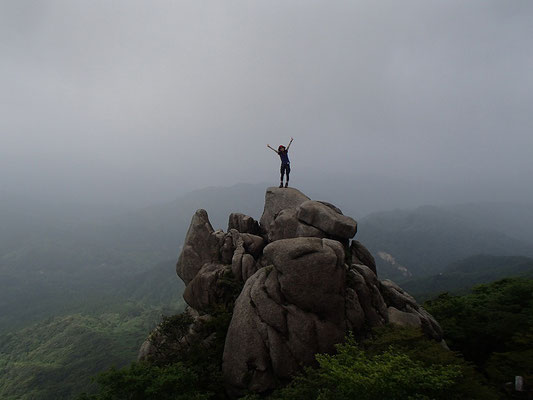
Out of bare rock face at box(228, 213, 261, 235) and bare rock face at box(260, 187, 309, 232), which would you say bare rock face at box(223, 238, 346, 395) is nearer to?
bare rock face at box(260, 187, 309, 232)

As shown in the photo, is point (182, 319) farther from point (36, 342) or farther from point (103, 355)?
point (36, 342)

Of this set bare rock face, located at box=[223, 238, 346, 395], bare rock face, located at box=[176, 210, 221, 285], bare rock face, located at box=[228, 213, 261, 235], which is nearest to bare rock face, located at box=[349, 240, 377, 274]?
bare rock face, located at box=[223, 238, 346, 395]

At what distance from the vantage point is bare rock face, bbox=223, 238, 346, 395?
59.8 feet

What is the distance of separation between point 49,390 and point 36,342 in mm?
79684

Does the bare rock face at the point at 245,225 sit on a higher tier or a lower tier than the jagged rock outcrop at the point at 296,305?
higher

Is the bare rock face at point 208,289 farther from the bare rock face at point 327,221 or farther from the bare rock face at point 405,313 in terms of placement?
the bare rock face at point 405,313

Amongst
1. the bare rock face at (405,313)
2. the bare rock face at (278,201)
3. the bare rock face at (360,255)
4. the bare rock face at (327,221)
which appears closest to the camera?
the bare rock face at (405,313)

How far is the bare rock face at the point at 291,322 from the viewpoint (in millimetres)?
18219

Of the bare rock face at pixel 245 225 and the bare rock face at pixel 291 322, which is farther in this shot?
the bare rock face at pixel 245 225

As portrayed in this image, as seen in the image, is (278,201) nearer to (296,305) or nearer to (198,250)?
(198,250)

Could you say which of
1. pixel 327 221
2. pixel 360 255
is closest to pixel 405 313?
pixel 360 255

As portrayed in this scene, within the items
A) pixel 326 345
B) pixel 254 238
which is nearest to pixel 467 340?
pixel 326 345

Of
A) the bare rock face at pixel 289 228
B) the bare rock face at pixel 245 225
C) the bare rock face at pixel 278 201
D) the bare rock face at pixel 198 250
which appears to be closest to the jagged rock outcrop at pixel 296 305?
the bare rock face at pixel 289 228

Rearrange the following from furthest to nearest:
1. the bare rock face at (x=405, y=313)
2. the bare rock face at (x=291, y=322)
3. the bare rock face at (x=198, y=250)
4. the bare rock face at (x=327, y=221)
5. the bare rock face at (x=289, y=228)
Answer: the bare rock face at (x=198, y=250) → the bare rock face at (x=289, y=228) → the bare rock face at (x=327, y=221) → the bare rock face at (x=405, y=313) → the bare rock face at (x=291, y=322)
